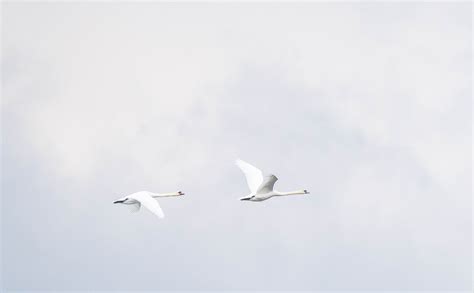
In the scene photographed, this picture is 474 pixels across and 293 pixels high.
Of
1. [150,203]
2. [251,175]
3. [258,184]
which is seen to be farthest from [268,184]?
[150,203]

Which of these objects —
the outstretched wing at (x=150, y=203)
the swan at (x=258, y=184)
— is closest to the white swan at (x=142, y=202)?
the outstretched wing at (x=150, y=203)

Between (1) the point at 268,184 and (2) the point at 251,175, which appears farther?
(2) the point at 251,175

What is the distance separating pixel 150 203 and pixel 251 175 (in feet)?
31.3

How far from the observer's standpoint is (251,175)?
5787 inches

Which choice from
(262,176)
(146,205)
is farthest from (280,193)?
(146,205)

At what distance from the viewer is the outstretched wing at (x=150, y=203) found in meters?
139

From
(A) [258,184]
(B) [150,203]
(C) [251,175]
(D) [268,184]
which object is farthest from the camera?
(C) [251,175]

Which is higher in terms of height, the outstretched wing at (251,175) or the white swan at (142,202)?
the outstretched wing at (251,175)

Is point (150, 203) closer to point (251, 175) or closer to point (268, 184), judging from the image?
point (268, 184)

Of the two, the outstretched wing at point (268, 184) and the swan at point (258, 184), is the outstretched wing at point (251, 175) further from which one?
the outstretched wing at point (268, 184)

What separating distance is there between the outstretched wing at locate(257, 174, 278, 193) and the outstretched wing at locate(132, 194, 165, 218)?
25.1 ft

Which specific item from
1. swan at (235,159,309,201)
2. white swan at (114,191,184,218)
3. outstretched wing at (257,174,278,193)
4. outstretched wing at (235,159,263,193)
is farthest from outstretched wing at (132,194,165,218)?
outstretched wing at (235,159,263,193)

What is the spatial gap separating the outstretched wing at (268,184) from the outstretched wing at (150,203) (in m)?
7.66

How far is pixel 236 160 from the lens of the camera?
5851 inches
